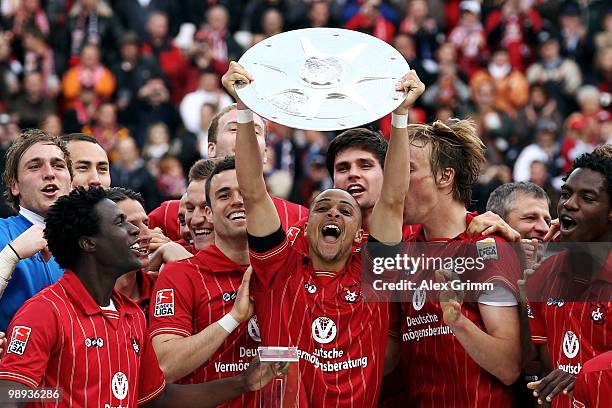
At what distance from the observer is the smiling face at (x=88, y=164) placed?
7678 millimetres

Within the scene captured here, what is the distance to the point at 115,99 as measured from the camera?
15164 millimetres

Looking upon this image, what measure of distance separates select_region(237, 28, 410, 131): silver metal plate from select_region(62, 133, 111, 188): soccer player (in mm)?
1970

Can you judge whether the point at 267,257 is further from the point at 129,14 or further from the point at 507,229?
the point at 129,14

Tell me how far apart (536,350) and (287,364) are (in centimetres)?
145

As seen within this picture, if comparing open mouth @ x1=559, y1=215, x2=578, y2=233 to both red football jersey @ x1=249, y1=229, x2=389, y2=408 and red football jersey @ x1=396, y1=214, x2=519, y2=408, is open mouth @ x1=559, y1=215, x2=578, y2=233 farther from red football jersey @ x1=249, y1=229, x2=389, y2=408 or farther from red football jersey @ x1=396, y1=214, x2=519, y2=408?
red football jersey @ x1=249, y1=229, x2=389, y2=408

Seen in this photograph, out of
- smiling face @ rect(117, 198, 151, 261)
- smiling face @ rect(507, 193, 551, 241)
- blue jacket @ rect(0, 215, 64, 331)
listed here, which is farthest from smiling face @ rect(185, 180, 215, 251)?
smiling face @ rect(507, 193, 551, 241)

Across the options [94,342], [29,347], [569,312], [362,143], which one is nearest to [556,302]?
[569,312]

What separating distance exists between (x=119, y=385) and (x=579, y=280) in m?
2.33

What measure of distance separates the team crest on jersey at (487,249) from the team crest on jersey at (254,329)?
1.20 metres

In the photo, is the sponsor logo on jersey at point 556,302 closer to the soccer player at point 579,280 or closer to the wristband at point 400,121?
the soccer player at point 579,280

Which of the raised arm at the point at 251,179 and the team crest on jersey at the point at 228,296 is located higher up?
the raised arm at the point at 251,179

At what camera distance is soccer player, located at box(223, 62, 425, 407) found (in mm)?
6023

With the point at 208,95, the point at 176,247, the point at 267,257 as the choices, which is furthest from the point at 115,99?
the point at 267,257

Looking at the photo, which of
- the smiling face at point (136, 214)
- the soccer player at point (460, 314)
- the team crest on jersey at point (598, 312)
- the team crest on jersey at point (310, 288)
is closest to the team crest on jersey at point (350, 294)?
the team crest on jersey at point (310, 288)
